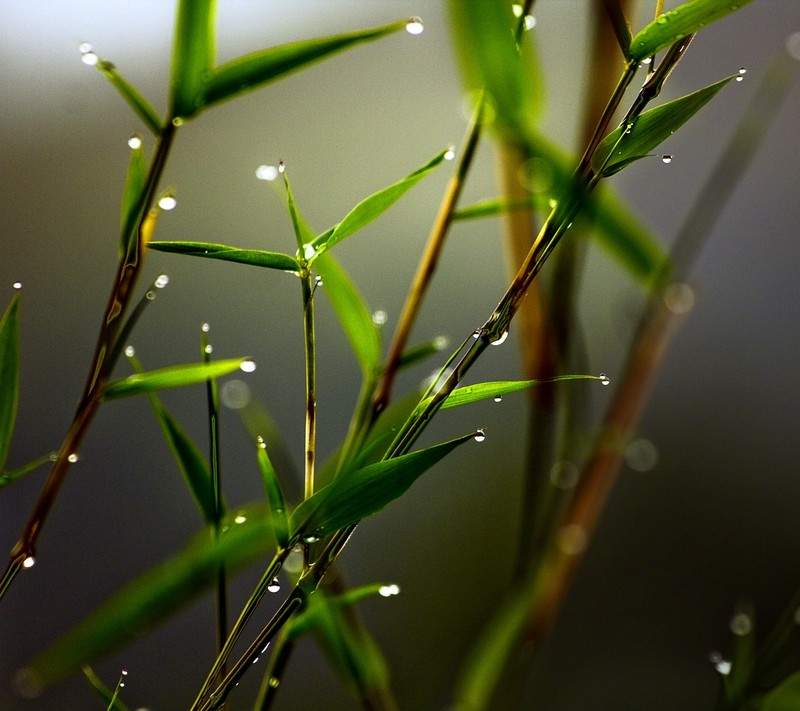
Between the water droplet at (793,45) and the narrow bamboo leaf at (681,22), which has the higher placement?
the water droplet at (793,45)

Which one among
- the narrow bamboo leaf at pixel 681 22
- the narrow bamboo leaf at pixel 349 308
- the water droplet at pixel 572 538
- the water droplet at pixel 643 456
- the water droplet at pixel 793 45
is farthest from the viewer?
the water droplet at pixel 643 456

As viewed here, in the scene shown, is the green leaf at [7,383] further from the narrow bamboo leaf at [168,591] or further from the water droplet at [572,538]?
the water droplet at [572,538]

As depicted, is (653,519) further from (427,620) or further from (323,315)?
(323,315)

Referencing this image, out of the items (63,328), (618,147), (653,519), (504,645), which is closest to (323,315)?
(63,328)

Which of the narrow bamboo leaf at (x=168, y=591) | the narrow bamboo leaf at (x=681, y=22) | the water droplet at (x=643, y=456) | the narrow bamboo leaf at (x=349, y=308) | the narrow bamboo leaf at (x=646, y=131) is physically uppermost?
the narrow bamboo leaf at (x=681, y=22)

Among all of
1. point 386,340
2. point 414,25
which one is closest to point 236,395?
point 414,25

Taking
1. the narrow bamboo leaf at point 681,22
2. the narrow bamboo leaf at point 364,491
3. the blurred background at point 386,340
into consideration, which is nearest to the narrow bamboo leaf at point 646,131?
the narrow bamboo leaf at point 681,22

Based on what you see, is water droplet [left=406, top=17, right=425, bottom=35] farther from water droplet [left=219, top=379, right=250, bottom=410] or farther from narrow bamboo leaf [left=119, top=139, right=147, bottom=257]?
water droplet [left=219, top=379, right=250, bottom=410]
